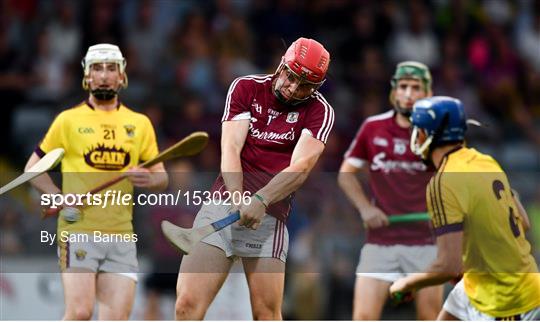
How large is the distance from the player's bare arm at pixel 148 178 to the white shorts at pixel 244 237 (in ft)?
2.31

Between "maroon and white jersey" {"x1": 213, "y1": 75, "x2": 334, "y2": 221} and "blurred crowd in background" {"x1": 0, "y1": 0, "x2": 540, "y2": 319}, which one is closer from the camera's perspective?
"maroon and white jersey" {"x1": 213, "y1": 75, "x2": 334, "y2": 221}

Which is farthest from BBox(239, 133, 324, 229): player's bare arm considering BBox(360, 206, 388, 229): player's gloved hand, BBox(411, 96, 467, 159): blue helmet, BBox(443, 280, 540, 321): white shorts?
BBox(360, 206, 388, 229): player's gloved hand

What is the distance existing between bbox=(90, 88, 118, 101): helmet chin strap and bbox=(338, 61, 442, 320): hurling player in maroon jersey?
1656 millimetres

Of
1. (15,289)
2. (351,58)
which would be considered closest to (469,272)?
(15,289)

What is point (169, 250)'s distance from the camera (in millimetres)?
7973

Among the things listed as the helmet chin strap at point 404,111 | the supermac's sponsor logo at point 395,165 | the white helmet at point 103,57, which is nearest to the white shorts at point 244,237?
the white helmet at point 103,57

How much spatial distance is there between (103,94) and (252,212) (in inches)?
60.3

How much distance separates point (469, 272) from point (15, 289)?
10.8ft

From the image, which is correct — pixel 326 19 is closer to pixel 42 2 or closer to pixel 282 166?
pixel 42 2

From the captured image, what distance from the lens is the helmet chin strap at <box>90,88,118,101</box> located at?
8.02 metres

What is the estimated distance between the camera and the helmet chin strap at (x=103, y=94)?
802 cm

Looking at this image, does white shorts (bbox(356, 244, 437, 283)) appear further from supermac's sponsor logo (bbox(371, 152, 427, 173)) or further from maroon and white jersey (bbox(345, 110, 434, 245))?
supermac's sponsor logo (bbox(371, 152, 427, 173))
